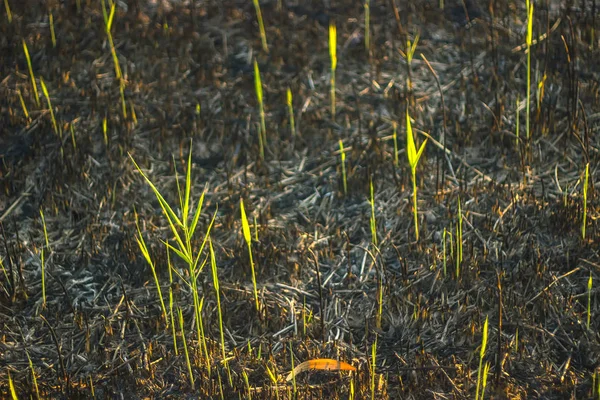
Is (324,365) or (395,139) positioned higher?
(395,139)

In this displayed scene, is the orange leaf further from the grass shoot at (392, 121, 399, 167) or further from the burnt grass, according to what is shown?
the grass shoot at (392, 121, 399, 167)

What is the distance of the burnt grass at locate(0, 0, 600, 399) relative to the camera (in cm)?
247

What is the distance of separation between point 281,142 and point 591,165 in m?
1.34

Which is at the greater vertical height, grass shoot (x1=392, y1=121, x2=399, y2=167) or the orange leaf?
grass shoot (x1=392, y1=121, x2=399, y2=167)

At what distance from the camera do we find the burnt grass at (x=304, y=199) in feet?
8.12

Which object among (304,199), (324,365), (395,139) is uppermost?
(395,139)

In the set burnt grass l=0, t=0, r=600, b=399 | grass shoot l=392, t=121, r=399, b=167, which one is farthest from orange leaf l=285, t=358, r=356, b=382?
grass shoot l=392, t=121, r=399, b=167

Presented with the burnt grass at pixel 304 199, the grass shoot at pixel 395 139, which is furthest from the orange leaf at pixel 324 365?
the grass shoot at pixel 395 139

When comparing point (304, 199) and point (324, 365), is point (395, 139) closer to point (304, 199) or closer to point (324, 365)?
point (304, 199)

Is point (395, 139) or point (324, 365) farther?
point (395, 139)

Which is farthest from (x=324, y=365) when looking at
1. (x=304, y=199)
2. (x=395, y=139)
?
(x=395, y=139)

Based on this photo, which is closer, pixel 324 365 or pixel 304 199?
pixel 324 365

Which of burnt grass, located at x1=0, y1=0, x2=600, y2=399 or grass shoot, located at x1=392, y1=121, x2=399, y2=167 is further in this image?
grass shoot, located at x1=392, y1=121, x2=399, y2=167

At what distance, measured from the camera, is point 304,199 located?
3.13 m
